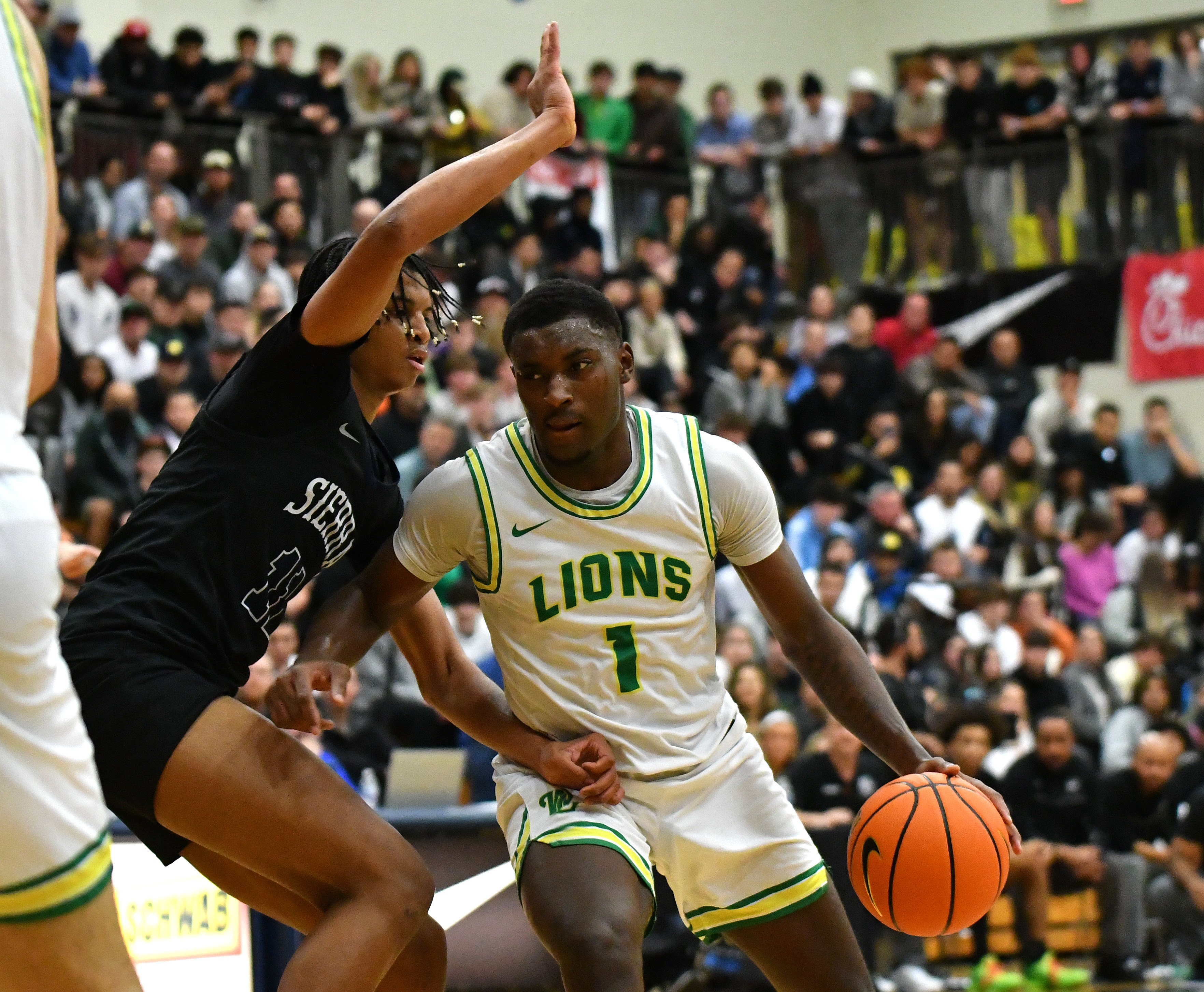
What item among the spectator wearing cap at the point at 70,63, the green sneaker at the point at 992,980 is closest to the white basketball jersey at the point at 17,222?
the green sneaker at the point at 992,980

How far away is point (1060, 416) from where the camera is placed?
15.3 m

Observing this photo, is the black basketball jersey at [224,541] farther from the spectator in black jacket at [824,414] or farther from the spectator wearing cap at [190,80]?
the spectator wearing cap at [190,80]

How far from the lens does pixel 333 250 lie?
4074 millimetres

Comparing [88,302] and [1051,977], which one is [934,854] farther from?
[88,302]

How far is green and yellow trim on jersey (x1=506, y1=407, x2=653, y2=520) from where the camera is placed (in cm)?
415

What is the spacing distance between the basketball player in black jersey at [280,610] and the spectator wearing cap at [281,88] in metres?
11.8

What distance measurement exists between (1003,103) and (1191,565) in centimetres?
666

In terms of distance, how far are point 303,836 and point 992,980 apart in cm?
628

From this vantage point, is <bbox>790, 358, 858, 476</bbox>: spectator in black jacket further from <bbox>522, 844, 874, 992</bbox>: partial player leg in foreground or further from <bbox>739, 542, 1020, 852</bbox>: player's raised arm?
<bbox>522, 844, 874, 992</bbox>: partial player leg in foreground

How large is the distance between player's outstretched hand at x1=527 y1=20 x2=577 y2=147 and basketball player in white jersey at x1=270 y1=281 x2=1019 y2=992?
0.46 meters

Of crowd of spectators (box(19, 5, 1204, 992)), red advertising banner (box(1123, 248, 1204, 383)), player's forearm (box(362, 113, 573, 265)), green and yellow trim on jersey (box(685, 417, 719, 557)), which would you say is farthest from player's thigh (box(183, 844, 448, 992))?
red advertising banner (box(1123, 248, 1204, 383))

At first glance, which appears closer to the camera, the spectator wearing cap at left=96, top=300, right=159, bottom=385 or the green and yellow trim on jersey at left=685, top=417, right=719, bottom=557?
the green and yellow trim on jersey at left=685, top=417, right=719, bottom=557

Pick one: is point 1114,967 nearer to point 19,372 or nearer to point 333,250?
point 333,250

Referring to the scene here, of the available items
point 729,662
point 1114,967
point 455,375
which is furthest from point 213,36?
point 1114,967
